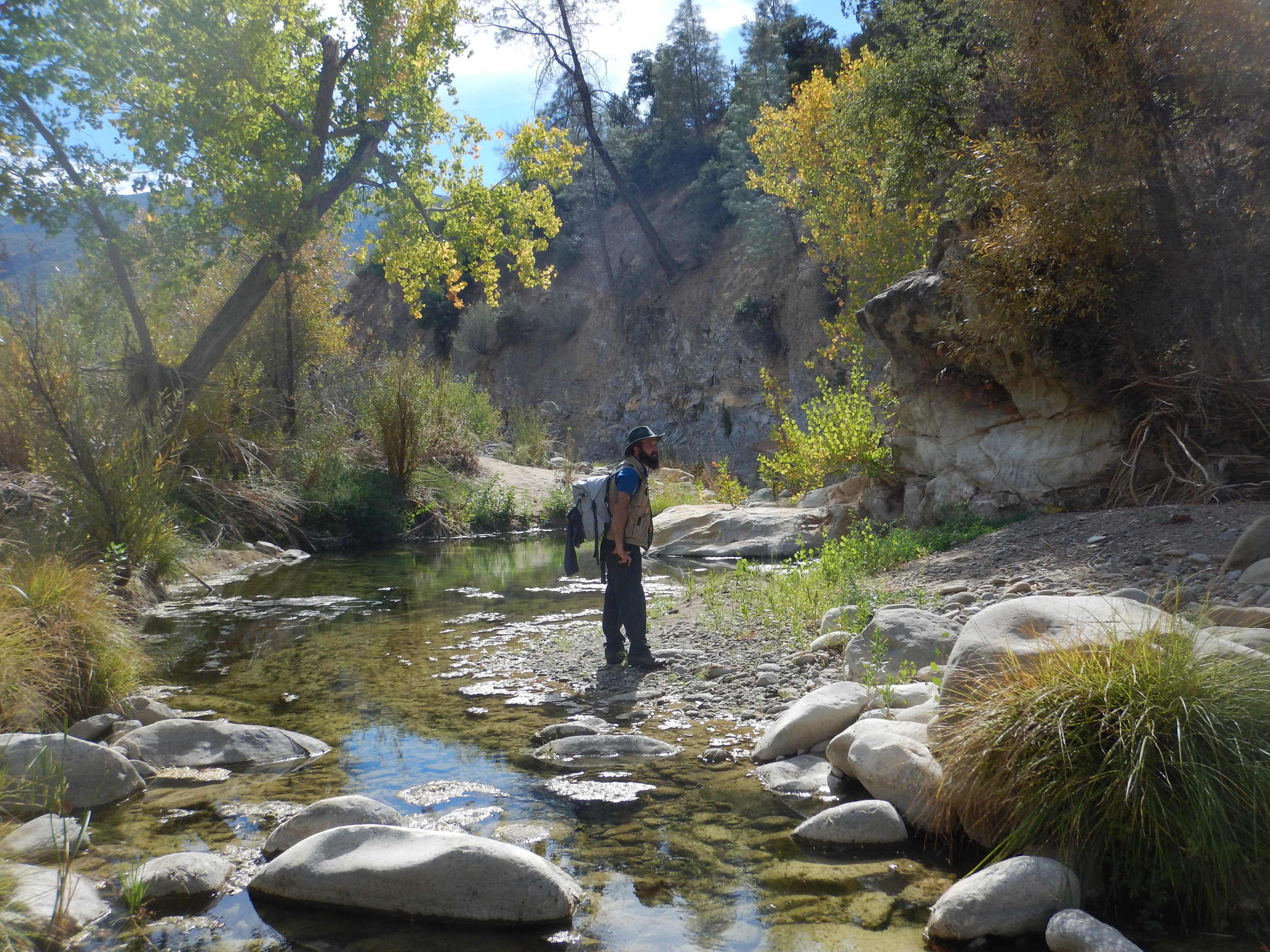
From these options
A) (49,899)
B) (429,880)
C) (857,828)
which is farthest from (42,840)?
(857,828)

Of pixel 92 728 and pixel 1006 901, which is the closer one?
pixel 1006 901

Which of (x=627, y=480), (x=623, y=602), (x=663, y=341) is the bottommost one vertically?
(x=623, y=602)

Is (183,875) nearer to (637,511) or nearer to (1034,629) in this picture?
(1034,629)

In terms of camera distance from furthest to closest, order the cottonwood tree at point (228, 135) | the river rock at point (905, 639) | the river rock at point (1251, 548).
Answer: the cottonwood tree at point (228, 135) < the river rock at point (1251, 548) < the river rock at point (905, 639)

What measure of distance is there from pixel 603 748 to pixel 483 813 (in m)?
0.99

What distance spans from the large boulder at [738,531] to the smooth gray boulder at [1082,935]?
1025 cm

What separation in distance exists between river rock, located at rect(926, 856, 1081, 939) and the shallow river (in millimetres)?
156

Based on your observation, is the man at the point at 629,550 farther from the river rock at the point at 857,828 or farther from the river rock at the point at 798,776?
the river rock at the point at 857,828

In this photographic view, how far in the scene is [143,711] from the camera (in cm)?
609

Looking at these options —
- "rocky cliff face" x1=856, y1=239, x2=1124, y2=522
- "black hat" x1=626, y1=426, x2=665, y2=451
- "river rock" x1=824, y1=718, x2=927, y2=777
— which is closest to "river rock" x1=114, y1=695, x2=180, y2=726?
"black hat" x1=626, y1=426, x2=665, y2=451

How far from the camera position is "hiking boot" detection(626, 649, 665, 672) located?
722 cm

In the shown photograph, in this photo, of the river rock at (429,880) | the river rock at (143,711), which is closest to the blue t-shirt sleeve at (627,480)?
the river rock at (143,711)

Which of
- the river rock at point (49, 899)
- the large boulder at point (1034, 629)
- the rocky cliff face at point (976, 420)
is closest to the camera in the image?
the river rock at point (49, 899)

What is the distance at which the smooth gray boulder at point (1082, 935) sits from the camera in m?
2.89
